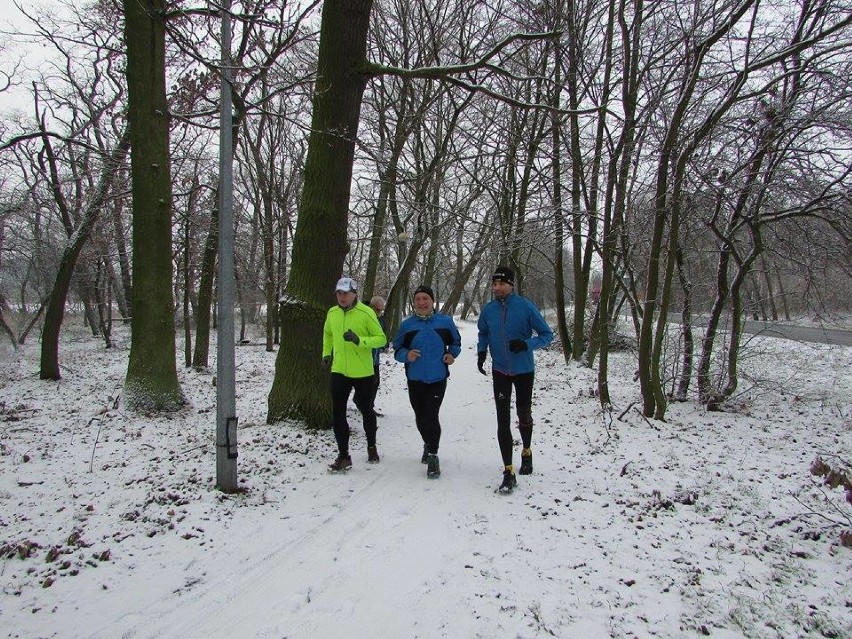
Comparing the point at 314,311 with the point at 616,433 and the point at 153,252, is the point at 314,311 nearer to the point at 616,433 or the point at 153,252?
the point at 153,252

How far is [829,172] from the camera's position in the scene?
24.6 feet

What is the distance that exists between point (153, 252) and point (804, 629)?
8.38m

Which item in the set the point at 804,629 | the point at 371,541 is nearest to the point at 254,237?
the point at 371,541

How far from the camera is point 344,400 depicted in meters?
5.20

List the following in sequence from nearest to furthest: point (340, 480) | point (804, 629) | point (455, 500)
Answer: point (804, 629) → point (455, 500) → point (340, 480)

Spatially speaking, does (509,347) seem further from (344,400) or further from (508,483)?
(344,400)

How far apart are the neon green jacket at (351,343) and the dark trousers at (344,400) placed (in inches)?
3.3

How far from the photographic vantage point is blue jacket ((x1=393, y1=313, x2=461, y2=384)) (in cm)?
525

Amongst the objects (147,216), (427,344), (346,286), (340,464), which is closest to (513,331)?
(427,344)

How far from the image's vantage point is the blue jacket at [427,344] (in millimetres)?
5246

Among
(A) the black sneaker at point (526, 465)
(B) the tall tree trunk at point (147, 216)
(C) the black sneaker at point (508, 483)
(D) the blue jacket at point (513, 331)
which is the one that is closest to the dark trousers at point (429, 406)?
(D) the blue jacket at point (513, 331)

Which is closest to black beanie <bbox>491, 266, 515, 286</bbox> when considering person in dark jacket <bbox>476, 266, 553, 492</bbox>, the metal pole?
person in dark jacket <bbox>476, 266, 553, 492</bbox>

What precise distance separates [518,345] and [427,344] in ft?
3.22

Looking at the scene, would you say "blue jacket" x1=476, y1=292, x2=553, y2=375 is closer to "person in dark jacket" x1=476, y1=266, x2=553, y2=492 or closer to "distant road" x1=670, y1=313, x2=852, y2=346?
"person in dark jacket" x1=476, y1=266, x2=553, y2=492
